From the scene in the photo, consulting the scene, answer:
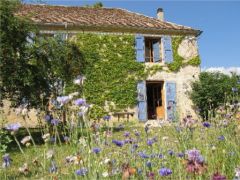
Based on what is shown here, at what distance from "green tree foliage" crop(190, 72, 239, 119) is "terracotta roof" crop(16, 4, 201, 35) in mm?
2603

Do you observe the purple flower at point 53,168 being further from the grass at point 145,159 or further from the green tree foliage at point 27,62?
the green tree foliage at point 27,62

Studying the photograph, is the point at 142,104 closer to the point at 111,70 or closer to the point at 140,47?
the point at 111,70

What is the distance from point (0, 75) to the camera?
427 inches

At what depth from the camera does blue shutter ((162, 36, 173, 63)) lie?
67.9 feet

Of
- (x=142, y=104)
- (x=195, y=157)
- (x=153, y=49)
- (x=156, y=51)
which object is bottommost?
(x=195, y=157)

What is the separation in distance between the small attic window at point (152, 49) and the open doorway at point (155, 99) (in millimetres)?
1252

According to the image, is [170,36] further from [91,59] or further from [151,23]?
[91,59]

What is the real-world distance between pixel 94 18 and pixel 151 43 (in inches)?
128

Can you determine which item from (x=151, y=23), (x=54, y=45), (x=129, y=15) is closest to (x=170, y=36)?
(x=151, y=23)

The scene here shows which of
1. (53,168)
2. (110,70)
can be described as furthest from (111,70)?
(53,168)

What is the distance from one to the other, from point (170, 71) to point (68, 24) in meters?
5.38

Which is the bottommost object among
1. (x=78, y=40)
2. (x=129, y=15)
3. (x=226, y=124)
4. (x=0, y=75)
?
(x=226, y=124)

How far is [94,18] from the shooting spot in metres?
20.7

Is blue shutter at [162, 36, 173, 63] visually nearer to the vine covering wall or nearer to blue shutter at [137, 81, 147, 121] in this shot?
the vine covering wall
